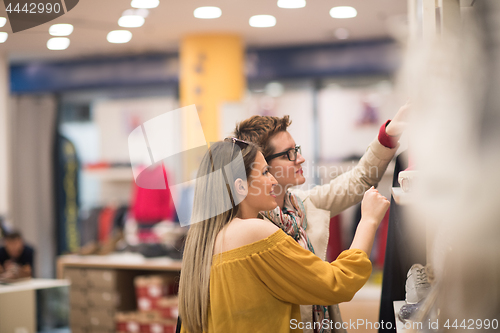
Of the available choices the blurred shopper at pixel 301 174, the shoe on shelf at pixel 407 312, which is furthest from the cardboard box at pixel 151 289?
the shoe on shelf at pixel 407 312

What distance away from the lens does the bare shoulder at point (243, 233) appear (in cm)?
116

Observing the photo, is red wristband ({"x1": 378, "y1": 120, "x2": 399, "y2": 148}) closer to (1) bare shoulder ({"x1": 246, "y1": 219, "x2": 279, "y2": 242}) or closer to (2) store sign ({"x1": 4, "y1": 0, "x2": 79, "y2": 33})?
(1) bare shoulder ({"x1": 246, "y1": 219, "x2": 279, "y2": 242})

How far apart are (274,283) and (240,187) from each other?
0.27 m

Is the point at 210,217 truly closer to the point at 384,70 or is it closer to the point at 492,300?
the point at 492,300

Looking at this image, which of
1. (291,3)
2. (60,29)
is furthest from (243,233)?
(291,3)

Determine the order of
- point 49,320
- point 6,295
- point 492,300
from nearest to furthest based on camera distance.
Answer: point 492,300 < point 6,295 < point 49,320

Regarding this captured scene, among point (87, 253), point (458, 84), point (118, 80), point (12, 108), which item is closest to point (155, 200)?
point (87, 253)

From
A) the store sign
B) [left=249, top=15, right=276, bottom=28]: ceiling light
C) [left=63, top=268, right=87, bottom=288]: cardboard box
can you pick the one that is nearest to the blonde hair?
the store sign

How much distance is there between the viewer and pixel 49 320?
3209 mm

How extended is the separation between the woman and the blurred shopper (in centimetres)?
13

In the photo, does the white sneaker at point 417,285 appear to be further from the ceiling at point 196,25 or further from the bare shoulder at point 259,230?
the ceiling at point 196,25

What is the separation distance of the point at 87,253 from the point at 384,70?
348 centimetres

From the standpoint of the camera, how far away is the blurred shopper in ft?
4.53

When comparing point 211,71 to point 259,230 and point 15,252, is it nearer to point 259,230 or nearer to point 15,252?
point 15,252
